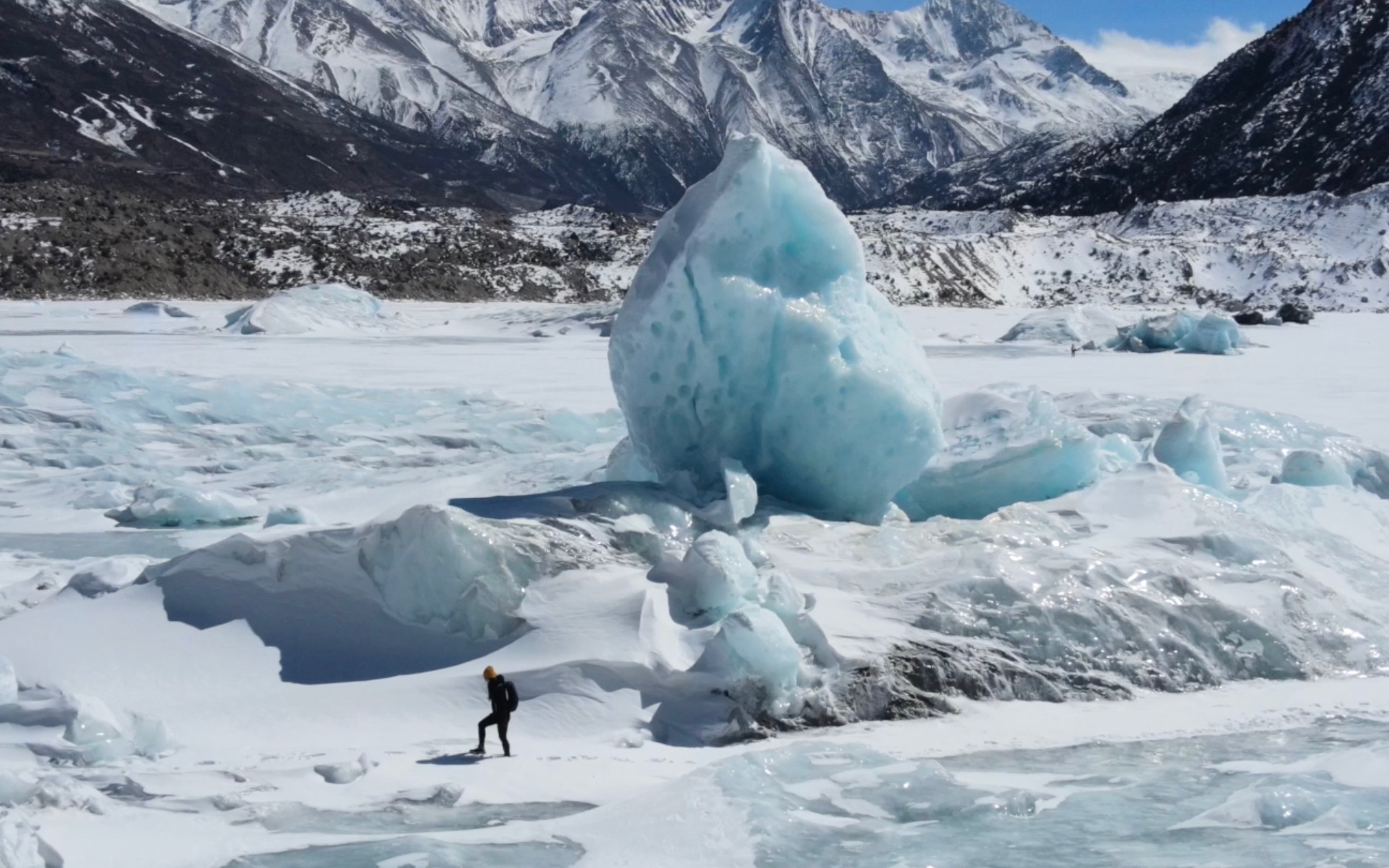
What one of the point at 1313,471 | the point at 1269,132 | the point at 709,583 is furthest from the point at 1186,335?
the point at 1269,132

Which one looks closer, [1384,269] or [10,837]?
[10,837]

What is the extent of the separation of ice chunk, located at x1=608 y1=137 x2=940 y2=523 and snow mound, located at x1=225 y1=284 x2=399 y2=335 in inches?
947

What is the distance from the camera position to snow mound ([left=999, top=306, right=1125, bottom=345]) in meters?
34.5

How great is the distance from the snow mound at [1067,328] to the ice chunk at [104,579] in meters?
27.9

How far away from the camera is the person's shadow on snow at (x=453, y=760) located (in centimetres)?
734

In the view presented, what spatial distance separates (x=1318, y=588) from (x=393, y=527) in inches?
250

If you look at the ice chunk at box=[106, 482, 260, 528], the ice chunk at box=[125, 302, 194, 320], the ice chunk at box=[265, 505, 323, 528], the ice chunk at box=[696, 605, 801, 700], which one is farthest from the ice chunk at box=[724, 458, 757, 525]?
the ice chunk at box=[125, 302, 194, 320]

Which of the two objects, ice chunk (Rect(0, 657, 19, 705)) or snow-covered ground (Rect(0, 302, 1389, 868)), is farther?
ice chunk (Rect(0, 657, 19, 705))

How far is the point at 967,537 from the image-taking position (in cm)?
1030

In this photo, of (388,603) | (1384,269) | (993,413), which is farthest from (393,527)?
(1384,269)

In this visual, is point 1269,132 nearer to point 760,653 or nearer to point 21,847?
point 760,653

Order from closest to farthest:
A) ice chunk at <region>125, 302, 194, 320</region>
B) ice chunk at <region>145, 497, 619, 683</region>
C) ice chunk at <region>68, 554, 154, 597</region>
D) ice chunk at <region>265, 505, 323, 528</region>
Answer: ice chunk at <region>145, 497, 619, 683</region>, ice chunk at <region>68, 554, 154, 597</region>, ice chunk at <region>265, 505, 323, 528</region>, ice chunk at <region>125, 302, 194, 320</region>

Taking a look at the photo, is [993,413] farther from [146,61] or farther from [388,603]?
[146,61]

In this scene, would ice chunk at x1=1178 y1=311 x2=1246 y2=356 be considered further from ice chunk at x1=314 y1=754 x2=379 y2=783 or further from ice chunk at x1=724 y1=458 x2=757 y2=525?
ice chunk at x1=314 y1=754 x2=379 y2=783
